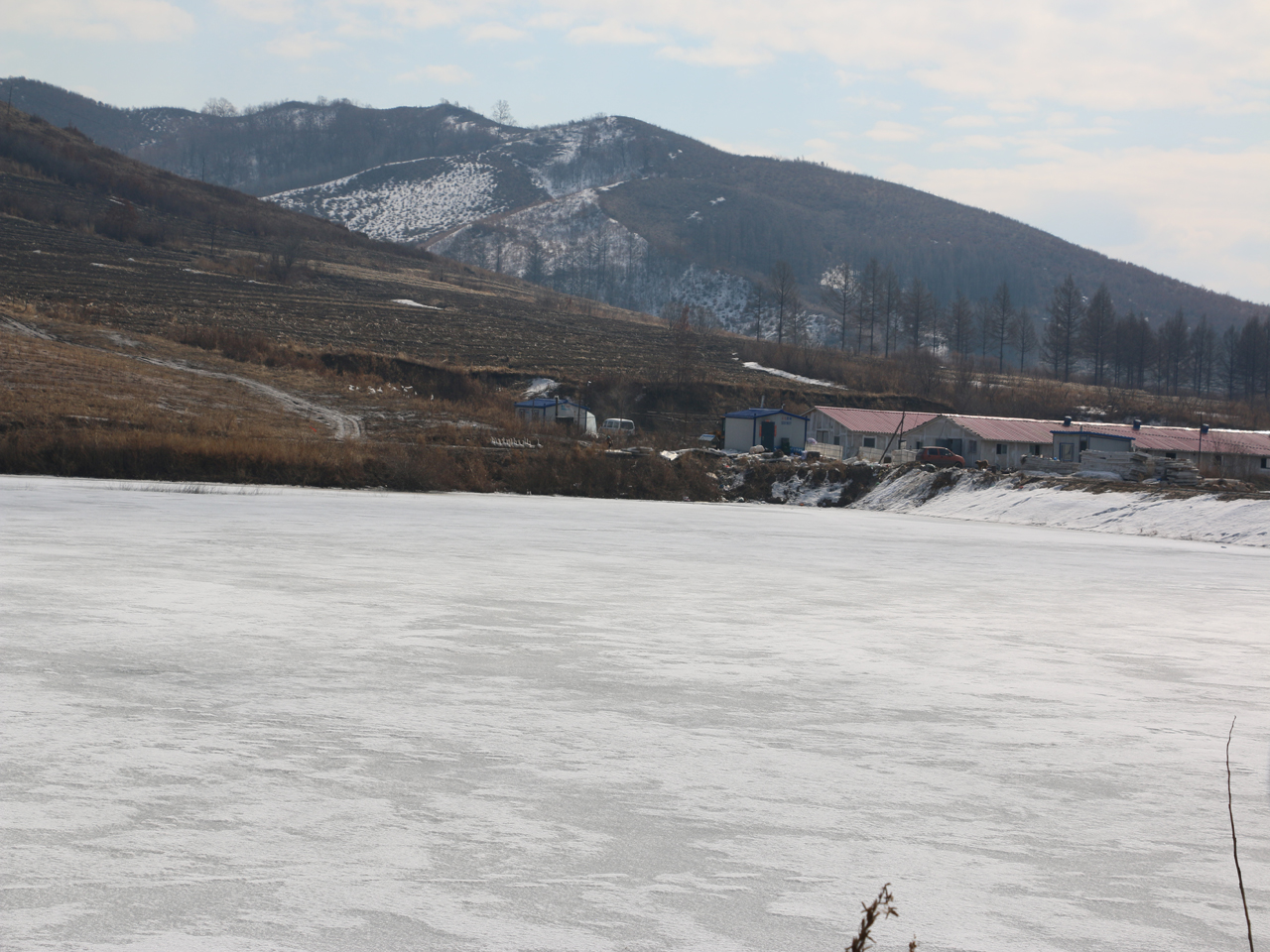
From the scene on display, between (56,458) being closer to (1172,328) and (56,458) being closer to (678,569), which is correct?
(678,569)

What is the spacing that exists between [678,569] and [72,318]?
67731mm

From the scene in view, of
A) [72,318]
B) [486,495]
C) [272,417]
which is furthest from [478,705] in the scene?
[72,318]

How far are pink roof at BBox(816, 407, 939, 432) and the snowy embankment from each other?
2542 centimetres

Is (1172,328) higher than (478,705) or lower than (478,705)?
higher

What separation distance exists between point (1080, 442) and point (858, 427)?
534 inches

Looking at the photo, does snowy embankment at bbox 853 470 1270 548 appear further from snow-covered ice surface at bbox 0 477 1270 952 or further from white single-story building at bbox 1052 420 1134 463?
white single-story building at bbox 1052 420 1134 463

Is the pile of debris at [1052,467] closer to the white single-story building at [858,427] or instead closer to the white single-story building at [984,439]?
the white single-story building at [984,439]

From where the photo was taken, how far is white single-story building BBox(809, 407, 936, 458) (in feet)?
225

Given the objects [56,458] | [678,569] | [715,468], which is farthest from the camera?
[715,468]

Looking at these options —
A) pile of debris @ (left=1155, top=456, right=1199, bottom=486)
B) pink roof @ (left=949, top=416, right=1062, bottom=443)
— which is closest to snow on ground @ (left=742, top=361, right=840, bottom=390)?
pink roof @ (left=949, top=416, right=1062, bottom=443)

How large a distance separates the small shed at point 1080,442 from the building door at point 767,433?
17479mm

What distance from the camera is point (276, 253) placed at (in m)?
124

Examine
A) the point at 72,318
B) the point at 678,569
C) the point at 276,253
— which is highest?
the point at 276,253

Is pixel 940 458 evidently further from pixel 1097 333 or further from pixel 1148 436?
pixel 1097 333
